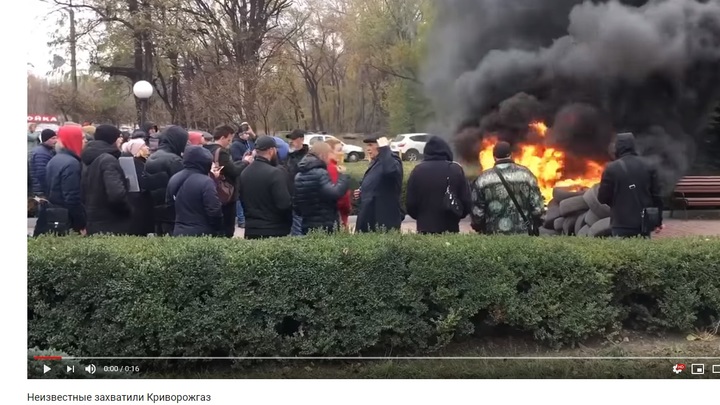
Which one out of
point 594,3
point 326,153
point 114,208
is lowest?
point 114,208

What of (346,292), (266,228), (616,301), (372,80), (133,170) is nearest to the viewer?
(346,292)

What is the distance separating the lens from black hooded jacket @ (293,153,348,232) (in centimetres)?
461

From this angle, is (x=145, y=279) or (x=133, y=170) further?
(x=133, y=170)

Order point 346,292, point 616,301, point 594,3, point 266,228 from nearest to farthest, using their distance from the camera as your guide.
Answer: point 346,292
point 616,301
point 266,228
point 594,3

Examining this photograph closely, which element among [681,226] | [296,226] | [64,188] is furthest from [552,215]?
[64,188]

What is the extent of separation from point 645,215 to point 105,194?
4.27 meters

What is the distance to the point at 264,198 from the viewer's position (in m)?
4.46

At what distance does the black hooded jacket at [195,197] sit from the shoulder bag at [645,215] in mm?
3202

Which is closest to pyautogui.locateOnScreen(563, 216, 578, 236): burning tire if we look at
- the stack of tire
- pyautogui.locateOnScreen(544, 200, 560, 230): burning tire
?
the stack of tire

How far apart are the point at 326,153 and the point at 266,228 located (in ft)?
2.51

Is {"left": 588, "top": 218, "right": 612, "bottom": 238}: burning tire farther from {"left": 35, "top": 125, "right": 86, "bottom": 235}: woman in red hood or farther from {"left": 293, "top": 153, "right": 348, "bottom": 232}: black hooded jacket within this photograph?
{"left": 35, "top": 125, "right": 86, "bottom": 235}: woman in red hood

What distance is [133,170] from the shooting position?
5.04m
